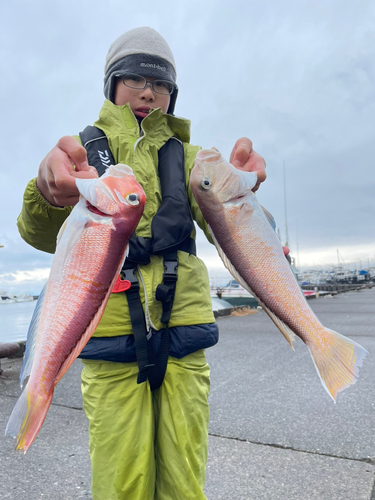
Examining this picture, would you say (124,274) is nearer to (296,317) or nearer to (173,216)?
(173,216)

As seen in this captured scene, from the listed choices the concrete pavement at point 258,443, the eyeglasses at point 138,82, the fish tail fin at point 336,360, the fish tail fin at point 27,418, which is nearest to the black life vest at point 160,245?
the eyeglasses at point 138,82

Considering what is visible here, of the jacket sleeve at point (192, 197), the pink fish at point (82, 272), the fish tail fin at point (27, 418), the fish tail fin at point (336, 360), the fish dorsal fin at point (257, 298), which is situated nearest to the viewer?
the fish tail fin at point (27, 418)

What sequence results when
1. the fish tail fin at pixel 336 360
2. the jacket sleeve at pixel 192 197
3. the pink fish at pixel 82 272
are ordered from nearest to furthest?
1. the pink fish at pixel 82 272
2. the fish tail fin at pixel 336 360
3. the jacket sleeve at pixel 192 197

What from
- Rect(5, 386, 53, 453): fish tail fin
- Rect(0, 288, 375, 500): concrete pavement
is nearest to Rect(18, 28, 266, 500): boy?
Rect(5, 386, 53, 453): fish tail fin

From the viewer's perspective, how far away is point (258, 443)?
3463 mm

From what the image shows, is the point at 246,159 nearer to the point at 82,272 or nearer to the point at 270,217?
the point at 270,217

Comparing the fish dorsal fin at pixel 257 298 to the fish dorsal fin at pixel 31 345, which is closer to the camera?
the fish dorsal fin at pixel 31 345

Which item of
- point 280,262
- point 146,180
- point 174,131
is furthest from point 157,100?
point 280,262

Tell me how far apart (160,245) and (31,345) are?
696mm

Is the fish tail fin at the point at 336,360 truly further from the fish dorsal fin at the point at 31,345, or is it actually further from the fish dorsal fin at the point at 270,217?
the fish dorsal fin at the point at 31,345

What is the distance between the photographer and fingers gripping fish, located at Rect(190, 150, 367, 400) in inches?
65.3

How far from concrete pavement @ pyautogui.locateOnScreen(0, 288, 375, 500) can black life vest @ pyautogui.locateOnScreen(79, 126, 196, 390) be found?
5.16 feet

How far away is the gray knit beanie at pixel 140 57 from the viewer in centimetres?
215

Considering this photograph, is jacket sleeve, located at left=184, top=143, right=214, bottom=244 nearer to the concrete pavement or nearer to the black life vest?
the black life vest
